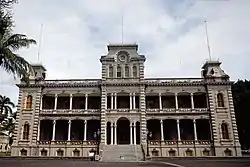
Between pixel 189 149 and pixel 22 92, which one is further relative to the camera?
pixel 22 92

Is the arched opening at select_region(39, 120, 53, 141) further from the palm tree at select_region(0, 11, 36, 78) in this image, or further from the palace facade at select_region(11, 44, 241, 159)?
the palm tree at select_region(0, 11, 36, 78)

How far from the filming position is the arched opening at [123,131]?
42688 millimetres

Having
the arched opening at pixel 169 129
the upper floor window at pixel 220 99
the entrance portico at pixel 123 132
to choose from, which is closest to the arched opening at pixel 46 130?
the entrance portico at pixel 123 132

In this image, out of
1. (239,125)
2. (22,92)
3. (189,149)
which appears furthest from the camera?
(239,125)

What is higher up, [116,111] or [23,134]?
[116,111]

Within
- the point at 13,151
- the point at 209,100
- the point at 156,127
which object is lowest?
the point at 13,151

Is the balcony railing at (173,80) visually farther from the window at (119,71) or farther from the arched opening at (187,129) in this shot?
the arched opening at (187,129)

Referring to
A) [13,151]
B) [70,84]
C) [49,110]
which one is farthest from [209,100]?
[13,151]

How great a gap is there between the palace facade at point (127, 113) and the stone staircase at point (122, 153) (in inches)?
35.4

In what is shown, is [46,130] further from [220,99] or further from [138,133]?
[220,99]

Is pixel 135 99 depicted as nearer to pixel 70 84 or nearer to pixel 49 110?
pixel 70 84

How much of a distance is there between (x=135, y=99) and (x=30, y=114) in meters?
15.7

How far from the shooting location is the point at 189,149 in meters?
40.2

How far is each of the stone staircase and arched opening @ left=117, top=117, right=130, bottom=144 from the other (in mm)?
4253
